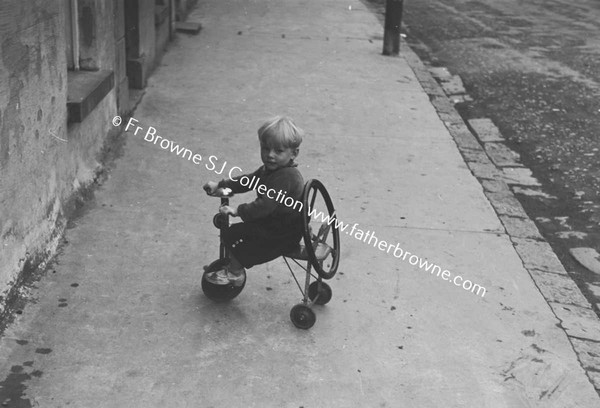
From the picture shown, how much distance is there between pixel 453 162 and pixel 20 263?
14.0ft

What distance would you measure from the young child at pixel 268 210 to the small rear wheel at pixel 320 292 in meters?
0.39

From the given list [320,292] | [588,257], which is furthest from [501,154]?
[320,292]

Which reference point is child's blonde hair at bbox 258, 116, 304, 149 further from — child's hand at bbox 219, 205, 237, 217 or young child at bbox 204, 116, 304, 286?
child's hand at bbox 219, 205, 237, 217

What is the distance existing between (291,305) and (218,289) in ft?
1.51

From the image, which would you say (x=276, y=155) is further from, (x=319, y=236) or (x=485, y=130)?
(x=485, y=130)

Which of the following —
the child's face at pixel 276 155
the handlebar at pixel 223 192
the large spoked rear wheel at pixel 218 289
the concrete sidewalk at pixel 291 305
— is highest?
the child's face at pixel 276 155

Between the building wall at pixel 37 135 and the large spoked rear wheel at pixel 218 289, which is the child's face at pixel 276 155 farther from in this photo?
the building wall at pixel 37 135

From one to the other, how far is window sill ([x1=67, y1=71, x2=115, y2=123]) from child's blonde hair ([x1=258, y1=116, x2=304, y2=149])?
190 cm

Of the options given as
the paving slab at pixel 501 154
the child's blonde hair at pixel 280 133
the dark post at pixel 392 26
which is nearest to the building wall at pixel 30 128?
the child's blonde hair at pixel 280 133

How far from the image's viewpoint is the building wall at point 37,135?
14.5 feet

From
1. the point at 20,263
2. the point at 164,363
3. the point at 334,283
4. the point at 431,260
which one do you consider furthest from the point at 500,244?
the point at 20,263

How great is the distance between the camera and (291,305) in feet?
16.2

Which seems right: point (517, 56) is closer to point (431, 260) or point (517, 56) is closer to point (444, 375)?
point (431, 260)

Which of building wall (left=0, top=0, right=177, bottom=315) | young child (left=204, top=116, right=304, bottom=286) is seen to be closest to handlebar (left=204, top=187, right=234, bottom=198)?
young child (left=204, top=116, right=304, bottom=286)
